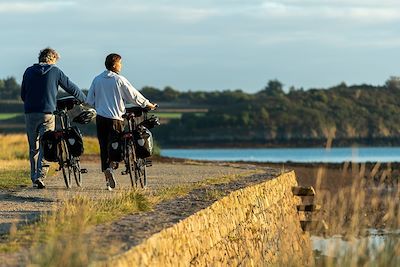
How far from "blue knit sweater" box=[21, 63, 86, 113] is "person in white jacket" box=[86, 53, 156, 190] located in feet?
2.08

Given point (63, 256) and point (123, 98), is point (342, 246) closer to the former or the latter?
point (63, 256)

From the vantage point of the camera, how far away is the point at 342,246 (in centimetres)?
1287

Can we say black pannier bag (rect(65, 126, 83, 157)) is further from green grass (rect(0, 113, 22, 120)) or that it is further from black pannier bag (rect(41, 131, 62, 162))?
green grass (rect(0, 113, 22, 120))

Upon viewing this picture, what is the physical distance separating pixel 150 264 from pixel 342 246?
197 cm

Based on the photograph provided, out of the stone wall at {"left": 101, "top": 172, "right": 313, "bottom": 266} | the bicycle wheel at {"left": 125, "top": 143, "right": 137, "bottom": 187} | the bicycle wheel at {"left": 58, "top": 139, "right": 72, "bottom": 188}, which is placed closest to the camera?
the stone wall at {"left": 101, "top": 172, "right": 313, "bottom": 266}

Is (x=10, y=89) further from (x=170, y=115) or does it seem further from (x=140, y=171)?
(x=140, y=171)

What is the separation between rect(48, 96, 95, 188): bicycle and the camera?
20.0m

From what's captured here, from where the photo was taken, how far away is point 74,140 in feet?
66.2

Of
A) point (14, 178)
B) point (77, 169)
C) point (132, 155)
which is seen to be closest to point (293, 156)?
point (14, 178)

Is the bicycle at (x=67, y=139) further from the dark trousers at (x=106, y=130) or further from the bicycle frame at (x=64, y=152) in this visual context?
the dark trousers at (x=106, y=130)

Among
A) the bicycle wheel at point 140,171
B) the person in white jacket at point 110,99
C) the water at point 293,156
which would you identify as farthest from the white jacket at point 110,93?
the water at point 293,156

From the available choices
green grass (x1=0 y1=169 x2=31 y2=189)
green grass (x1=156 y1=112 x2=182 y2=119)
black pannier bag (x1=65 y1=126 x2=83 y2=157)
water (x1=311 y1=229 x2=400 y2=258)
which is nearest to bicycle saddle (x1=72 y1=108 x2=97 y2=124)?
black pannier bag (x1=65 y1=126 x2=83 y2=157)

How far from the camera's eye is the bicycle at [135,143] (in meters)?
19.7

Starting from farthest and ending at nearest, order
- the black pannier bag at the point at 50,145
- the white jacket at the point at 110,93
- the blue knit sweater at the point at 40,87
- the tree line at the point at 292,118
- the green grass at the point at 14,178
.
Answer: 1. the tree line at the point at 292,118
2. the green grass at the point at 14,178
3. the blue knit sweater at the point at 40,87
4. the black pannier bag at the point at 50,145
5. the white jacket at the point at 110,93
